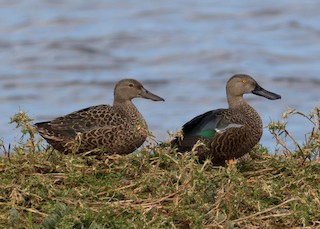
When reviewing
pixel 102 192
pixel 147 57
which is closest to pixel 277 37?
pixel 147 57

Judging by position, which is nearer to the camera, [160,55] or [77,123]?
[77,123]

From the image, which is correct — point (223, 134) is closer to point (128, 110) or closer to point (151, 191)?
point (128, 110)

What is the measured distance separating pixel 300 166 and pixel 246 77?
1777mm

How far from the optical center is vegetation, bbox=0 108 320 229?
7.23m

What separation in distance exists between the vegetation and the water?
674 cm

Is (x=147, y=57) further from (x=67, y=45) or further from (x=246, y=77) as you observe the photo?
(x=246, y=77)

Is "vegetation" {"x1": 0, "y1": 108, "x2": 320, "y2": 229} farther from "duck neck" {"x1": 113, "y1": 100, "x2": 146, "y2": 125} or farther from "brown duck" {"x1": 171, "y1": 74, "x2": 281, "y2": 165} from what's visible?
"duck neck" {"x1": 113, "y1": 100, "x2": 146, "y2": 125}

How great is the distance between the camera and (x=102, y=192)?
7785 millimetres

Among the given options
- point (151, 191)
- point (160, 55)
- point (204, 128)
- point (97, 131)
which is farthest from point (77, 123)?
point (160, 55)

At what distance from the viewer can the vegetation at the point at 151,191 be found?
23.7 ft

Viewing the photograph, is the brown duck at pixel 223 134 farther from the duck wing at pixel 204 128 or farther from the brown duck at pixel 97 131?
the brown duck at pixel 97 131

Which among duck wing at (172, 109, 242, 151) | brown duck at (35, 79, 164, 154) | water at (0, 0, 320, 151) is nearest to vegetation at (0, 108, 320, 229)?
brown duck at (35, 79, 164, 154)

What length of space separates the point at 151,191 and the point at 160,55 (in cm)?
1905

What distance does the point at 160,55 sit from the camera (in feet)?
87.9
